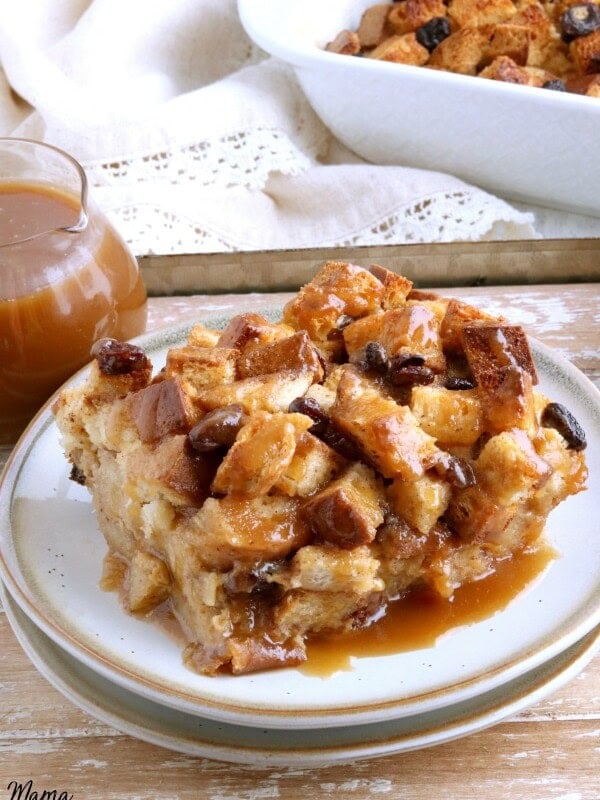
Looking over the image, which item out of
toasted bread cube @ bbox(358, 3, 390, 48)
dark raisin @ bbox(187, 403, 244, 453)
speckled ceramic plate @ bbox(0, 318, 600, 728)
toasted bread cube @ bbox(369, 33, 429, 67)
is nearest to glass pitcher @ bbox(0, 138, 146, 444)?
speckled ceramic plate @ bbox(0, 318, 600, 728)

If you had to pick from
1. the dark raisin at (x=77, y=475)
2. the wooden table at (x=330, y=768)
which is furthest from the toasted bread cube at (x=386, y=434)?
the dark raisin at (x=77, y=475)

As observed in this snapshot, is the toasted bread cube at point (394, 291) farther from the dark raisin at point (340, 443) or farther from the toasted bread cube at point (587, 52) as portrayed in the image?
the toasted bread cube at point (587, 52)

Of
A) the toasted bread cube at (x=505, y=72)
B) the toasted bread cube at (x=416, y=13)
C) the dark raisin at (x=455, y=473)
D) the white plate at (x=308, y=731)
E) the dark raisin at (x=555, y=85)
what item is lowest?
the white plate at (x=308, y=731)

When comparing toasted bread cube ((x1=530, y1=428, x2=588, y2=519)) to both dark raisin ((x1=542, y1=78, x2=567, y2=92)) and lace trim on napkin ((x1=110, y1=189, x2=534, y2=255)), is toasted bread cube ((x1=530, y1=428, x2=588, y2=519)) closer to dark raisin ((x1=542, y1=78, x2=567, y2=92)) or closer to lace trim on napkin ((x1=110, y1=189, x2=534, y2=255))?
lace trim on napkin ((x1=110, y1=189, x2=534, y2=255))

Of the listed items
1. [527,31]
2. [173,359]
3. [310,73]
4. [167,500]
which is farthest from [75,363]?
[527,31]

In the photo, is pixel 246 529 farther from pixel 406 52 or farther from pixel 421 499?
pixel 406 52

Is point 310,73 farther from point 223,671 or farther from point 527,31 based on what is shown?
point 223,671
